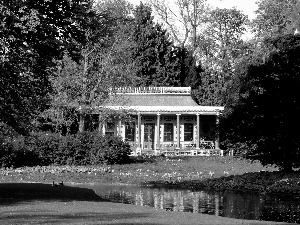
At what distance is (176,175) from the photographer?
111 ft

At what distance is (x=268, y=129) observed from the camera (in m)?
28.2

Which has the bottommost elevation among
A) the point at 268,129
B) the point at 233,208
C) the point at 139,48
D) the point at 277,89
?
the point at 233,208

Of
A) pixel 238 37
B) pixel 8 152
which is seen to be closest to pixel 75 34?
pixel 8 152

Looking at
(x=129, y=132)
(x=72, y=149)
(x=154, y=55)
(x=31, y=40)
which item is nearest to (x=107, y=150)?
(x=72, y=149)

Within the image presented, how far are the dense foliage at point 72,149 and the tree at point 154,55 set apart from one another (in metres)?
27.5

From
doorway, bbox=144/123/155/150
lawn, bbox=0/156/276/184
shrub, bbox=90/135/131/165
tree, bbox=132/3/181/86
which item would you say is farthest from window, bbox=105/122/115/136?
shrub, bbox=90/135/131/165

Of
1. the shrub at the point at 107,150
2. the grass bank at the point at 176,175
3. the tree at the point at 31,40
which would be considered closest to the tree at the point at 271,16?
the grass bank at the point at 176,175

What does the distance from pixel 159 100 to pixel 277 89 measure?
2872cm

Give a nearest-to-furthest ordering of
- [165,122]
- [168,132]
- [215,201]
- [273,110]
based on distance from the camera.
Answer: [215,201] < [273,110] < [165,122] < [168,132]

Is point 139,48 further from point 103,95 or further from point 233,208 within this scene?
point 233,208

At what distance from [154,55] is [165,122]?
14.9 metres

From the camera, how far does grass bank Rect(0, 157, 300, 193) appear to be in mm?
27922

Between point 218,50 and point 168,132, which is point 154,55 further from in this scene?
point 168,132

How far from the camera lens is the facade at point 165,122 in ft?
172
